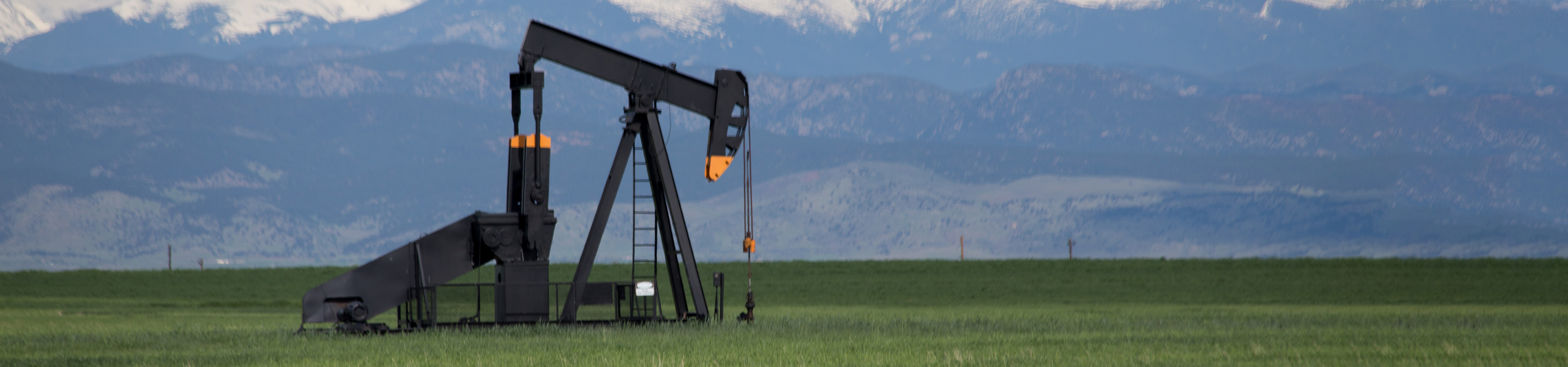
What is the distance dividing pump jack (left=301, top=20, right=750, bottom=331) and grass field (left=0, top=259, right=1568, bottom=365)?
58 centimetres

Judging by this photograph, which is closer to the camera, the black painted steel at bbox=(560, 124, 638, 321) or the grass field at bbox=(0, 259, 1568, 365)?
the grass field at bbox=(0, 259, 1568, 365)

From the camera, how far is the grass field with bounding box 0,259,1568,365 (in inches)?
508

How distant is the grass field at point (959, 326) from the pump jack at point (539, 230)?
0.58 m

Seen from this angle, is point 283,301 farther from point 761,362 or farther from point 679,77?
point 761,362

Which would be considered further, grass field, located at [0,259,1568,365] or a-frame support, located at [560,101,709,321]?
a-frame support, located at [560,101,709,321]

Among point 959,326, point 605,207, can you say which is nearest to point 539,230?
point 605,207

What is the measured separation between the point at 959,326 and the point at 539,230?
5858mm

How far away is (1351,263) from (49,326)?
36.0 meters

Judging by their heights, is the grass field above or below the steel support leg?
below

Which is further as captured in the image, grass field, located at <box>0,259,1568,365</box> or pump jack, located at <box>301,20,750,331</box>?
pump jack, located at <box>301,20,750,331</box>

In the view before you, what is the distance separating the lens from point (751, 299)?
17609 mm

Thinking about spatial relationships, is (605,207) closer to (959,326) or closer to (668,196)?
(668,196)

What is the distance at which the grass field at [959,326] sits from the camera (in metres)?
12.9

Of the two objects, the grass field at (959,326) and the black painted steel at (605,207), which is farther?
the black painted steel at (605,207)
